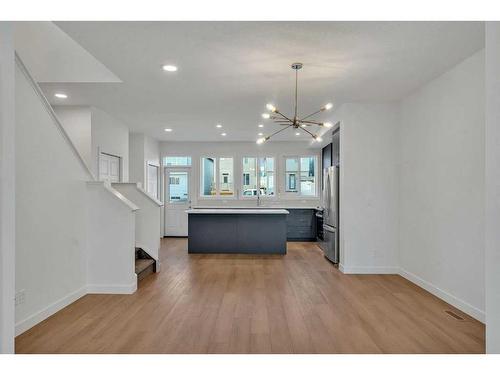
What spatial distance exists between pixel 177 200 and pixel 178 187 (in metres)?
0.36

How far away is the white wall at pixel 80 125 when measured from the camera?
513cm

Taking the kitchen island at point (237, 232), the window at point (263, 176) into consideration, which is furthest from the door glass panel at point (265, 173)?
the kitchen island at point (237, 232)

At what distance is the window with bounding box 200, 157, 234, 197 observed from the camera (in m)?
8.75

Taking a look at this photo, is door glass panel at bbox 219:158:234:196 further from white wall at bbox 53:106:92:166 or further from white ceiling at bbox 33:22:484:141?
white wall at bbox 53:106:92:166

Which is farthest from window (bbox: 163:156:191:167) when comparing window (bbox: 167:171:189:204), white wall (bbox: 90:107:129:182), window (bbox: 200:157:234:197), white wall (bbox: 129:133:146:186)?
white wall (bbox: 90:107:129:182)

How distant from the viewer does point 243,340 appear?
8.59ft

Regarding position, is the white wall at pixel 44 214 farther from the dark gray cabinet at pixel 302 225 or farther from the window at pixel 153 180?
the dark gray cabinet at pixel 302 225

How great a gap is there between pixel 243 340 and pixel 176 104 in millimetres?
3738

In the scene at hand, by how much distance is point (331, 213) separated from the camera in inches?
214

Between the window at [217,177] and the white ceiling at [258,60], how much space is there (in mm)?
3494

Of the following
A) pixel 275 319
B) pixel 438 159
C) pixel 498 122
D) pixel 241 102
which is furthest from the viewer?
pixel 241 102
